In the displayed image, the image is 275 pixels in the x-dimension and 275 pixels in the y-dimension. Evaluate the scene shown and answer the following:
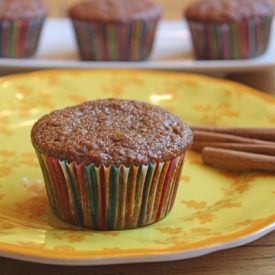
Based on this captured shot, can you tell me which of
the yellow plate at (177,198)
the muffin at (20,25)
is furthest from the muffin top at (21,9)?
the yellow plate at (177,198)

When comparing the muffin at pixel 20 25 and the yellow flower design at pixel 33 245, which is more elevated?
the yellow flower design at pixel 33 245

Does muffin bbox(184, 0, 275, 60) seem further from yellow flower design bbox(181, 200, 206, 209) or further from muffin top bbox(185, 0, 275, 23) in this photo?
yellow flower design bbox(181, 200, 206, 209)

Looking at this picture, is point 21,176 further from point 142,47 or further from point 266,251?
point 142,47

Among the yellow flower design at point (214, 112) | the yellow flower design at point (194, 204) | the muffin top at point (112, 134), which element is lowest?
the yellow flower design at point (214, 112)

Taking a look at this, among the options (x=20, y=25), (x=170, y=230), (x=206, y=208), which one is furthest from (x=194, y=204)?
(x=20, y=25)

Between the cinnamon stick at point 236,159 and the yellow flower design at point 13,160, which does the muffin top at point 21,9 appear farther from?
the cinnamon stick at point 236,159

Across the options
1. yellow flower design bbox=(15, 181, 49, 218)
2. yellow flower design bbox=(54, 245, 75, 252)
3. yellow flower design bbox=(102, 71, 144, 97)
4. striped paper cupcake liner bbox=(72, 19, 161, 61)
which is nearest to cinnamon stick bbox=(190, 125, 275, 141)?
yellow flower design bbox=(102, 71, 144, 97)

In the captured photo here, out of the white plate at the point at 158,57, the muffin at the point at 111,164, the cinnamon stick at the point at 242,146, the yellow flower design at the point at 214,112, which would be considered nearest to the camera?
the muffin at the point at 111,164
